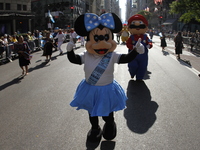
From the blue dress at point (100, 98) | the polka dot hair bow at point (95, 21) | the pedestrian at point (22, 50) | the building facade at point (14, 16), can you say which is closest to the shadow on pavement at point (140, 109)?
the blue dress at point (100, 98)

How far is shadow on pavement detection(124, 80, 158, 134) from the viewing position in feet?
13.4

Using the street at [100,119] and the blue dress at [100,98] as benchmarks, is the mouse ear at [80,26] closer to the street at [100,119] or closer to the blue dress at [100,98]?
the blue dress at [100,98]

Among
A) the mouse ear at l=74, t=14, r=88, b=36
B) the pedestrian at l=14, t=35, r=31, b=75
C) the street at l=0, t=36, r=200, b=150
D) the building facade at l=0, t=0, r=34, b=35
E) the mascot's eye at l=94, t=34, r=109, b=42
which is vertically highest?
the building facade at l=0, t=0, r=34, b=35

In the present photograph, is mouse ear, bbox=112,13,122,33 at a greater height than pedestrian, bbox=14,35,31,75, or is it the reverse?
mouse ear, bbox=112,13,122,33

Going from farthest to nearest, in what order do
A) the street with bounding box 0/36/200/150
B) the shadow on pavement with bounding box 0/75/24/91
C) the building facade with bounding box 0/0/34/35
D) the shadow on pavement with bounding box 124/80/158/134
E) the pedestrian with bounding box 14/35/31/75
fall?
the building facade with bounding box 0/0/34/35
the pedestrian with bounding box 14/35/31/75
the shadow on pavement with bounding box 0/75/24/91
the shadow on pavement with bounding box 124/80/158/134
the street with bounding box 0/36/200/150

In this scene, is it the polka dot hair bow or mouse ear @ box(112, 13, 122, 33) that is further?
mouse ear @ box(112, 13, 122, 33)

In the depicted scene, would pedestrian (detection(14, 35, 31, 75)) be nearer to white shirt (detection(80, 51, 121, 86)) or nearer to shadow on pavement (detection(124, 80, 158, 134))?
shadow on pavement (detection(124, 80, 158, 134))

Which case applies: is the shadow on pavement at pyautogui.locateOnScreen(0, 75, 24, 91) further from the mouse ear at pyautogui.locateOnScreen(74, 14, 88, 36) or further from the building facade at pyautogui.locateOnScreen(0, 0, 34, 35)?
the building facade at pyautogui.locateOnScreen(0, 0, 34, 35)

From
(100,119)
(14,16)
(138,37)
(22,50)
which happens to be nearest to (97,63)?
(100,119)

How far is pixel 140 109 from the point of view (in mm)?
4898

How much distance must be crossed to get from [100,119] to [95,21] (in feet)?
6.48

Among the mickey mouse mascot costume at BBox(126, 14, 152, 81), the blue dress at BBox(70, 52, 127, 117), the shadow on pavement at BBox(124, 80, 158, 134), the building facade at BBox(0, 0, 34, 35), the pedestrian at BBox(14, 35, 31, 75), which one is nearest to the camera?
the blue dress at BBox(70, 52, 127, 117)

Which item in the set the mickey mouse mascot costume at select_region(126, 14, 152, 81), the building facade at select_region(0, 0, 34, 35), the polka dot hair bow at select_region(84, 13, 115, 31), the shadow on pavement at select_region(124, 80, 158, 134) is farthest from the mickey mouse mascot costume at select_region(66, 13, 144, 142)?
the building facade at select_region(0, 0, 34, 35)

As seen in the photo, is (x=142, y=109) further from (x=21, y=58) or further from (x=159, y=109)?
(x=21, y=58)
